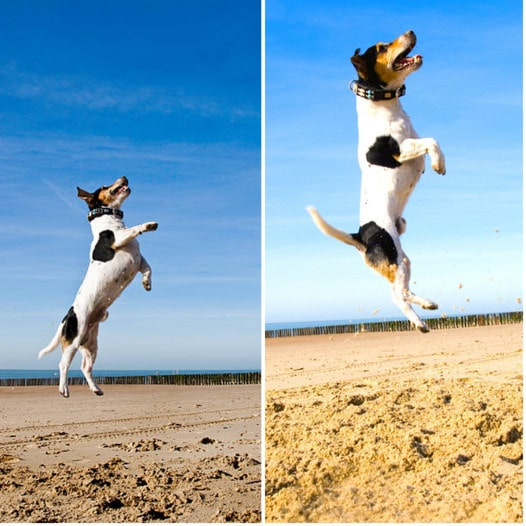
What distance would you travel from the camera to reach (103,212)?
4465mm

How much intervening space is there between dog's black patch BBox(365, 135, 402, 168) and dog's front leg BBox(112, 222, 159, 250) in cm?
144

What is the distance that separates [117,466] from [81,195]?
5.70 m

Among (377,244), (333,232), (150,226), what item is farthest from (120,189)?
(377,244)

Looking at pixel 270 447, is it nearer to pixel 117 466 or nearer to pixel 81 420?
Answer: pixel 117 466

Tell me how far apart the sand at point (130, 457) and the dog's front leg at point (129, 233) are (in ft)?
12.8

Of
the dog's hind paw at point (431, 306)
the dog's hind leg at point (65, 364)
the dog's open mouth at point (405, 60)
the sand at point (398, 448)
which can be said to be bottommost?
the sand at point (398, 448)

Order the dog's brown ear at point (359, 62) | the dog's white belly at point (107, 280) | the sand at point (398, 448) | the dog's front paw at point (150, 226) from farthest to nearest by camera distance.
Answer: the sand at point (398, 448), the dog's white belly at point (107, 280), the dog's front paw at point (150, 226), the dog's brown ear at point (359, 62)

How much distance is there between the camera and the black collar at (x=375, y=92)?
3156mm

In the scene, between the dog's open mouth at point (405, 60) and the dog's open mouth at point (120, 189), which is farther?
the dog's open mouth at point (120, 189)

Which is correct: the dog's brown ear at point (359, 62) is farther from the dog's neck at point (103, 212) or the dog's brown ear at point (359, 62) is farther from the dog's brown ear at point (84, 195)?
the dog's brown ear at point (84, 195)

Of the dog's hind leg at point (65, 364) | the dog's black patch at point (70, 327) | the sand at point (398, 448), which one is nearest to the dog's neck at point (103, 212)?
the dog's black patch at point (70, 327)

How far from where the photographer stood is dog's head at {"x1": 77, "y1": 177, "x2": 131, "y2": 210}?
4496 millimetres

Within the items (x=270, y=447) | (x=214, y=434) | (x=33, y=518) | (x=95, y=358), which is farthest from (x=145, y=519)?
(x=214, y=434)

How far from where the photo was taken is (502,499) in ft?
17.9
